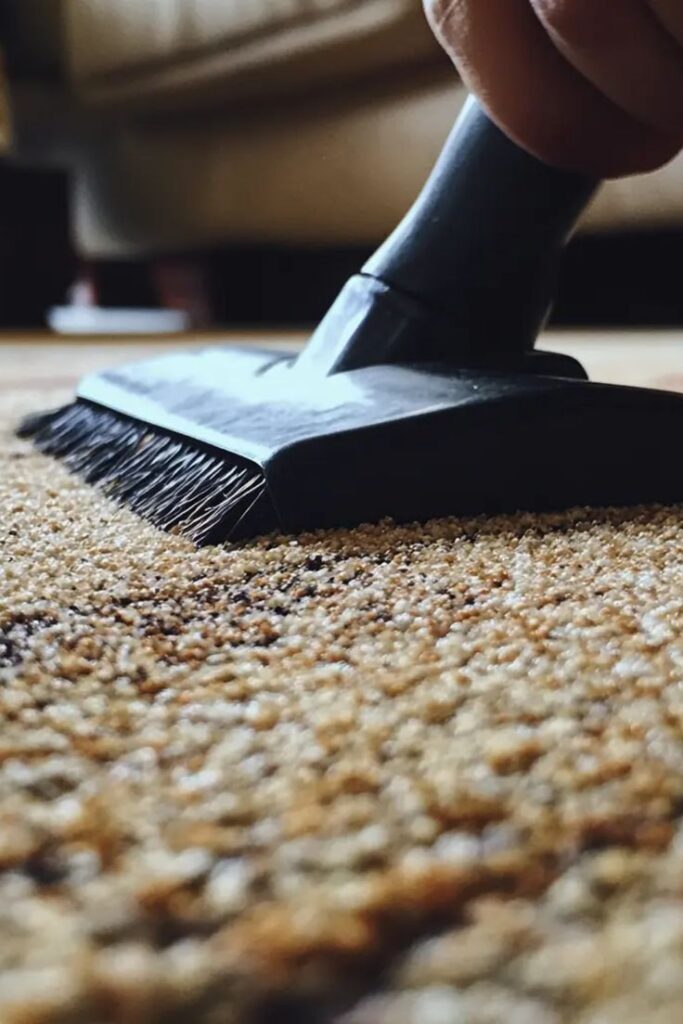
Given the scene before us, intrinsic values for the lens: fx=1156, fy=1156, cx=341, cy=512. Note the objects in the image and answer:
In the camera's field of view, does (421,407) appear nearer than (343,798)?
No

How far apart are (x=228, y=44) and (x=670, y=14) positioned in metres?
1.55

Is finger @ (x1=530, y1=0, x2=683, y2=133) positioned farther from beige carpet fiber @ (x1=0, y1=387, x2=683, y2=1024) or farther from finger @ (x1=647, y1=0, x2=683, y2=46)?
beige carpet fiber @ (x1=0, y1=387, x2=683, y2=1024)

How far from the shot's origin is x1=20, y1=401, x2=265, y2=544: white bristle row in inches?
15.6

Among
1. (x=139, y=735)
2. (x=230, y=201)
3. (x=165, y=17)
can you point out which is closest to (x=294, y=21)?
(x=165, y=17)

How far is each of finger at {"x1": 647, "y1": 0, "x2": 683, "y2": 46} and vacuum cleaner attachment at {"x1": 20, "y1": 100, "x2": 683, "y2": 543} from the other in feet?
0.39

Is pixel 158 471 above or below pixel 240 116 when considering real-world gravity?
below

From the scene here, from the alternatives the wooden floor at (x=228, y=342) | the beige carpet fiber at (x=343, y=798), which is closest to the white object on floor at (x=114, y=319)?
the wooden floor at (x=228, y=342)

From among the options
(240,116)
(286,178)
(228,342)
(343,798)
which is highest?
(240,116)

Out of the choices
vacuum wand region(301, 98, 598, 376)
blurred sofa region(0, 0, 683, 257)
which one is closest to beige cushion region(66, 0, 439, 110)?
blurred sofa region(0, 0, 683, 257)

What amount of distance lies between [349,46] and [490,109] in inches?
51.0

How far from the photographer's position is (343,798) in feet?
0.66

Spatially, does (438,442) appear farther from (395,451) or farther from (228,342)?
(228,342)

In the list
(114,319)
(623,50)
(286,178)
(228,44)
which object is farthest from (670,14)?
(114,319)

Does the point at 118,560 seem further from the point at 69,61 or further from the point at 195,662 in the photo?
the point at 69,61
